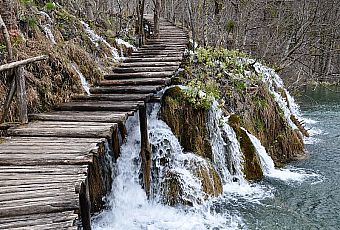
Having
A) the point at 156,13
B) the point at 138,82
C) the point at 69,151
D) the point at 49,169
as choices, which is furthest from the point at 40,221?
the point at 156,13

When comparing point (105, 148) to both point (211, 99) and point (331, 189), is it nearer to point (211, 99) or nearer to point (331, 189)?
point (211, 99)

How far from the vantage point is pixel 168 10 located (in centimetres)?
2425

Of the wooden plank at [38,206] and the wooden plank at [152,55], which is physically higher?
the wooden plank at [152,55]

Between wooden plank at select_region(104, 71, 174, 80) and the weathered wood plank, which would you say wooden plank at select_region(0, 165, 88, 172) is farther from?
wooden plank at select_region(104, 71, 174, 80)

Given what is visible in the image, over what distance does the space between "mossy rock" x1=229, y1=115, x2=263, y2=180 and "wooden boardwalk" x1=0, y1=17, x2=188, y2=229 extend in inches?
92.8

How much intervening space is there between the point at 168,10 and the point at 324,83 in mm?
14651

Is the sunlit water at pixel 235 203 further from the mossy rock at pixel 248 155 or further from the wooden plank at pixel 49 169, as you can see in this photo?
the wooden plank at pixel 49 169

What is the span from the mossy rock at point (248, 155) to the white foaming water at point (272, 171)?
0.29m

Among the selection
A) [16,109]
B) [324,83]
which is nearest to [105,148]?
[16,109]

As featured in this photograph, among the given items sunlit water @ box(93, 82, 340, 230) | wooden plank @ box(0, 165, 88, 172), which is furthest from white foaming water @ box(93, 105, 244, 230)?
wooden plank @ box(0, 165, 88, 172)

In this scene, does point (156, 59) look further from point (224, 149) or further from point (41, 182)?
point (41, 182)

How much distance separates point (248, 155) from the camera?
9977 millimetres

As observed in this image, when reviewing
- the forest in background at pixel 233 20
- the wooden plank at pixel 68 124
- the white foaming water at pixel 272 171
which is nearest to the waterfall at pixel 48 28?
the forest in background at pixel 233 20

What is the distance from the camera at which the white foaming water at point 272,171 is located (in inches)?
388
